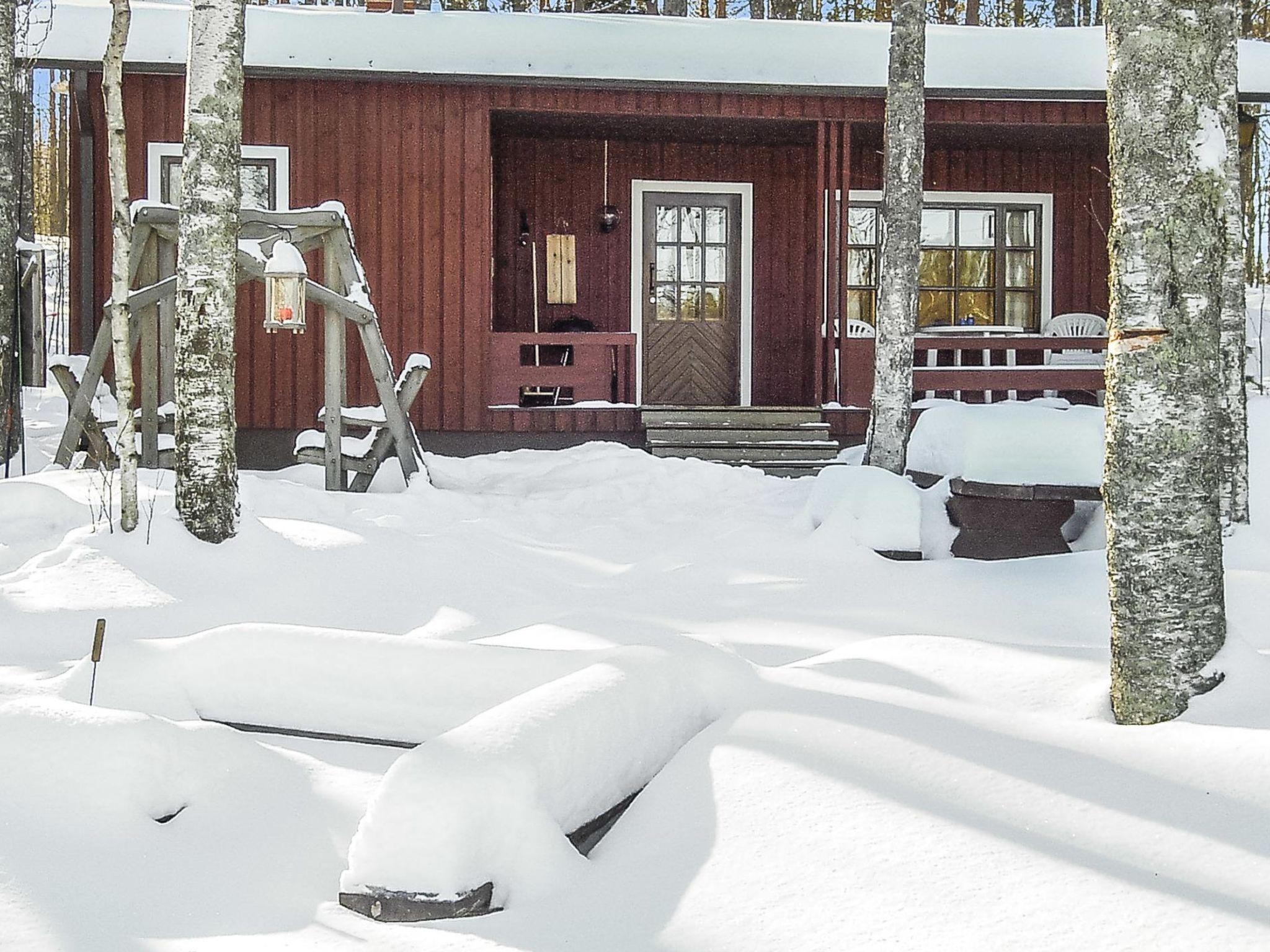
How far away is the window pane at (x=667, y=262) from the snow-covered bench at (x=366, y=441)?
4593 millimetres

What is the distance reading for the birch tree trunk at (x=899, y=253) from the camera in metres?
8.00

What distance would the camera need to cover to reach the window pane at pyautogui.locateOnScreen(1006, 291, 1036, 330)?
39.1ft

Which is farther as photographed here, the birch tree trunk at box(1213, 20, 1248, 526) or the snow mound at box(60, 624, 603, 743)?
the snow mound at box(60, 624, 603, 743)

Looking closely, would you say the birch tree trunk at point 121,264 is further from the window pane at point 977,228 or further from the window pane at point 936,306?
the window pane at point 977,228

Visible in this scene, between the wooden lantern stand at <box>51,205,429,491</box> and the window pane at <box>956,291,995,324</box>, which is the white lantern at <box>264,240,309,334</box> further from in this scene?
the window pane at <box>956,291,995,324</box>

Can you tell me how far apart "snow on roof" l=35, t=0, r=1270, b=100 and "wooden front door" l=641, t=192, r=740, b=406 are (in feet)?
5.94

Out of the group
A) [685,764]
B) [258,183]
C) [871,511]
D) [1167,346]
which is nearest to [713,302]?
[258,183]

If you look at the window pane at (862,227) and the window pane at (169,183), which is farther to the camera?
the window pane at (862,227)

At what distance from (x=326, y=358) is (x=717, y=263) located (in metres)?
5.51

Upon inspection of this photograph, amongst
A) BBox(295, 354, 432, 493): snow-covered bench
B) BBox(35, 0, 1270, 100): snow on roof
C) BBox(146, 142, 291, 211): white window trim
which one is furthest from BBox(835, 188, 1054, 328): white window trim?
BBox(295, 354, 432, 493): snow-covered bench

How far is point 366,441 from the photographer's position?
771cm

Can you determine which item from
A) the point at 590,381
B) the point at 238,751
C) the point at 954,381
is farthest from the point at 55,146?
the point at 238,751

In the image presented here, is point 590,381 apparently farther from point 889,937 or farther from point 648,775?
point 889,937

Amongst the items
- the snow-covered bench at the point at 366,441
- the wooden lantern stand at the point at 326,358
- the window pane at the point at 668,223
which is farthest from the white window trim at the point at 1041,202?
the wooden lantern stand at the point at 326,358
